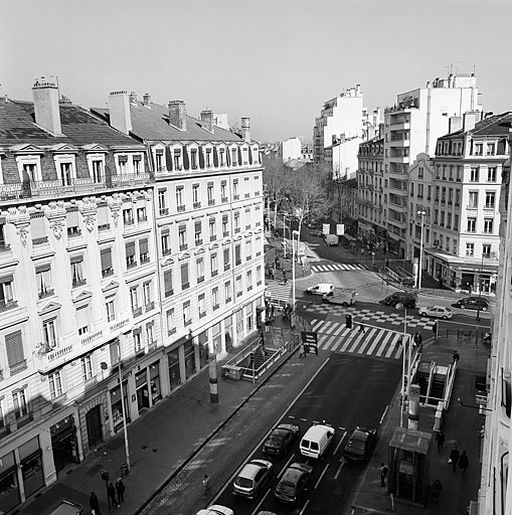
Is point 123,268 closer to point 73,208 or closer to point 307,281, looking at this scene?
point 73,208

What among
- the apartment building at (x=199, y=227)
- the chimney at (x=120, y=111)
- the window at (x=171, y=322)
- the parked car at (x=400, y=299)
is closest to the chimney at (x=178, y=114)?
the apartment building at (x=199, y=227)

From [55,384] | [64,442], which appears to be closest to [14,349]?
[55,384]

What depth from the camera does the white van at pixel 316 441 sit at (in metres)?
31.7

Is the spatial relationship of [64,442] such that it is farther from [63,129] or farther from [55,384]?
[63,129]

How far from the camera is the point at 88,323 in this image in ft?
108

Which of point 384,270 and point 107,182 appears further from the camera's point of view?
point 384,270

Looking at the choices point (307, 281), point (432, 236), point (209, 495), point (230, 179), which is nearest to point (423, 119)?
point (432, 236)

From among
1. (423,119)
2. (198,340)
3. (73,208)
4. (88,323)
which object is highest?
(423,119)

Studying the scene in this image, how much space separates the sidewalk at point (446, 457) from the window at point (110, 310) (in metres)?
18.3

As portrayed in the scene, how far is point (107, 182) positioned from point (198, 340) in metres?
16.5

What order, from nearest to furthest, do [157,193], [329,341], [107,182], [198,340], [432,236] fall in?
1. [107,182]
2. [157,193]
3. [198,340]
4. [329,341]
5. [432,236]

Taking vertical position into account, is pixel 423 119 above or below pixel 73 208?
above

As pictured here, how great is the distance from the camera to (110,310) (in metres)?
35.0

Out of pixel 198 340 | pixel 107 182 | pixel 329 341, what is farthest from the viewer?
pixel 329 341
